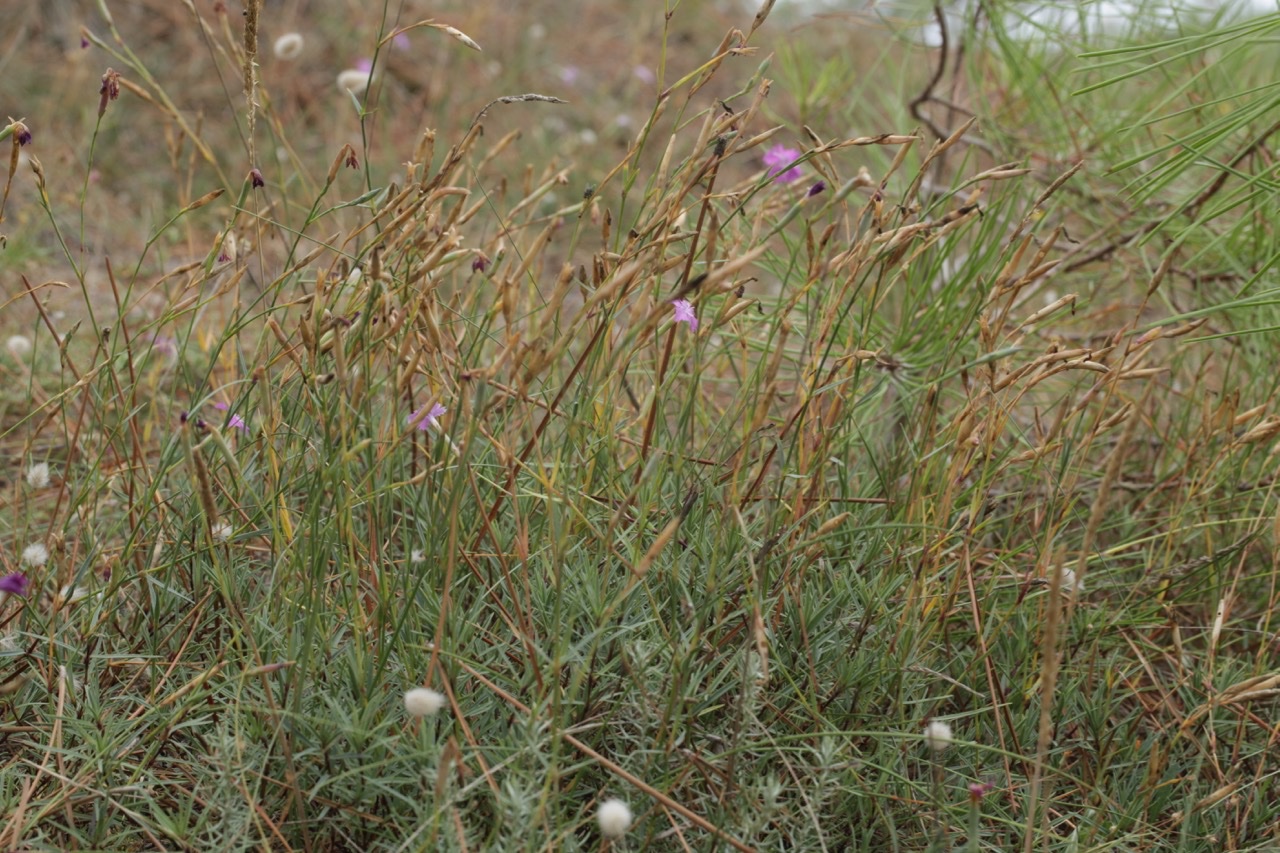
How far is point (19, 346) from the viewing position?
2.08 m

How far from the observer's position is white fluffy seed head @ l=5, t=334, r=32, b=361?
1982mm

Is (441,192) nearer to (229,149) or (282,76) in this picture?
(229,149)

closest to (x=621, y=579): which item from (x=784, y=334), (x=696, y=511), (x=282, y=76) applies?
(x=696, y=511)

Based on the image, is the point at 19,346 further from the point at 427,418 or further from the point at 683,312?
the point at 683,312

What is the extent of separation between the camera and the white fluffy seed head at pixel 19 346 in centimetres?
198

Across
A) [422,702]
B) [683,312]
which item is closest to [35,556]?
[422,702]

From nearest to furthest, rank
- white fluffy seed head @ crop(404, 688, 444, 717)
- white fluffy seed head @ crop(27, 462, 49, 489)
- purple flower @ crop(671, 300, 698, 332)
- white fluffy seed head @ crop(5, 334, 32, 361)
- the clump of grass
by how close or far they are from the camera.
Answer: white fluffy seed head @ crop(404, 688, 444, 717) < the clump of grass < purple flower @ crop(671, 300, 698, 332) < white fluffy seed head @ crop(27, 462, 49, 489) < white fluffy seed head @ crop(5, 334, 32, 361)

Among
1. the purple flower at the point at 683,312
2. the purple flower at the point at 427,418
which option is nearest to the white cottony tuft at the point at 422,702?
the purple flower at the point at 427,418

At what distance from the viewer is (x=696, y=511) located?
52.8 inches

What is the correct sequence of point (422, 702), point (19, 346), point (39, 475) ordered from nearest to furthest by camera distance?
1. point (422, 702)
2. point (39, 475)
3. point (19, 346)

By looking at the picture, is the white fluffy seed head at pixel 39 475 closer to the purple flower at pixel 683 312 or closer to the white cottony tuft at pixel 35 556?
the white cottony tuft at pixel 35 556

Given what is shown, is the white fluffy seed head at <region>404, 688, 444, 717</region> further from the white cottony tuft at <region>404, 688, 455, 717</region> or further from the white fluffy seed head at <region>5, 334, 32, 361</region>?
the white fluffy seed head at <region>5, 334, 32, 361</region>

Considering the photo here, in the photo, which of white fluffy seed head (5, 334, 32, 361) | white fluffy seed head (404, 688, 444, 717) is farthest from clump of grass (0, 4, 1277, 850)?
white fluffy seed head (5, 334, 32, 361)

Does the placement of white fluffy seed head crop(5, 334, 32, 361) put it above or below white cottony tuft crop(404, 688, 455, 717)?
below
